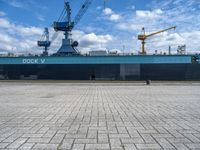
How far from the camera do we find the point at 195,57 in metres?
41.2

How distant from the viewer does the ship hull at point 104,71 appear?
4119 cm

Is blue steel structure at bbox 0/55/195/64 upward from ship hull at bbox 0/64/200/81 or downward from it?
upward

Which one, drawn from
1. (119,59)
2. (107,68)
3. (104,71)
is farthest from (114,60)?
(104,71)

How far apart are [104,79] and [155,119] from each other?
35.2 metres

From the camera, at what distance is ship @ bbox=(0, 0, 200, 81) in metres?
41.2

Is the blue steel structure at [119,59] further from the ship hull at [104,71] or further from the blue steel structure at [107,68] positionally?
the ship hull at [104,71]

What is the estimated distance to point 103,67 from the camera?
41.8 meters

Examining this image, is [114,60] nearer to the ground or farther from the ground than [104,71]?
farther from the ground

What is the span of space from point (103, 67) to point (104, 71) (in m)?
0.85

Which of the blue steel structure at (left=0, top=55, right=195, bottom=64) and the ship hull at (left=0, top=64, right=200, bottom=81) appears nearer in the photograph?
the ship hull at (left=0, top=64, right=200, bottom=81)

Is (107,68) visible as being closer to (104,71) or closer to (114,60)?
(104,71)

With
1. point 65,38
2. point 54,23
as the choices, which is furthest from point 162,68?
point 54,23

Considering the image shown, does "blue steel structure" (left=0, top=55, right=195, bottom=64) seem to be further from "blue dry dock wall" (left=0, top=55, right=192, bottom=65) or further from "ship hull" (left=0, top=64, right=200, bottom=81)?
"ship hull" (left=0, top=64, right=200, bottom=81)

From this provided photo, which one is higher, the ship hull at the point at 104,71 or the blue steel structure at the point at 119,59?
the blue steel structure at the point at 119,59
